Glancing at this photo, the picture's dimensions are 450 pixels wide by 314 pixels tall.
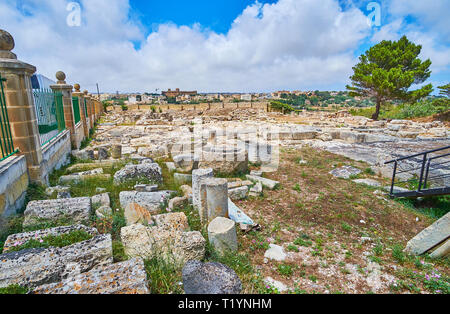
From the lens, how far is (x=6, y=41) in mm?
3980

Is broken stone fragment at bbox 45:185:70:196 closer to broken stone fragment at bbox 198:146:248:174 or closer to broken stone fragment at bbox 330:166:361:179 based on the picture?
broken stone fragment at bbox 198:146:248:174

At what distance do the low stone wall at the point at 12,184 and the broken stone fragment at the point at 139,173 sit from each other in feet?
5.41

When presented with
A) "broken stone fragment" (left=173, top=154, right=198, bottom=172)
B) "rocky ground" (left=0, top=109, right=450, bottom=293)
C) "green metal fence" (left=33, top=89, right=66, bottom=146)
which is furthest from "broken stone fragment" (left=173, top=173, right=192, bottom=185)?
"green metal fence" (left=33, top=89, right=66, bottom=146)

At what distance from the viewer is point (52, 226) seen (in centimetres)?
356

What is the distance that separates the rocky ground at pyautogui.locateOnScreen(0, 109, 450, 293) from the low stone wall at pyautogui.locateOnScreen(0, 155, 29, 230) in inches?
8.9

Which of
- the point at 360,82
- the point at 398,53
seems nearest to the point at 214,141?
the point at 360,82

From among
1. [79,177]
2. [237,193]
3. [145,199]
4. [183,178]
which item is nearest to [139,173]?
[183,178]

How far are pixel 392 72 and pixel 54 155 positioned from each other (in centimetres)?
2579

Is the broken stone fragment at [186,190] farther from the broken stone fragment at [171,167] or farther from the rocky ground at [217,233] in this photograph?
the broken stone fragment at [171,167]

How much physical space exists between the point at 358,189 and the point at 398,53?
77.7 feet

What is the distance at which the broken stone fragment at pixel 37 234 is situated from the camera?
2.92 m

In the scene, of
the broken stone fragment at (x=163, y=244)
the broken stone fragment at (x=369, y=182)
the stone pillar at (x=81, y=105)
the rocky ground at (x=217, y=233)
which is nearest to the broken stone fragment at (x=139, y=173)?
the rocky ground at (x=217, y=233)

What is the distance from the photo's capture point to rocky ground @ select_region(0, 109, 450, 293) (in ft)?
8.41
